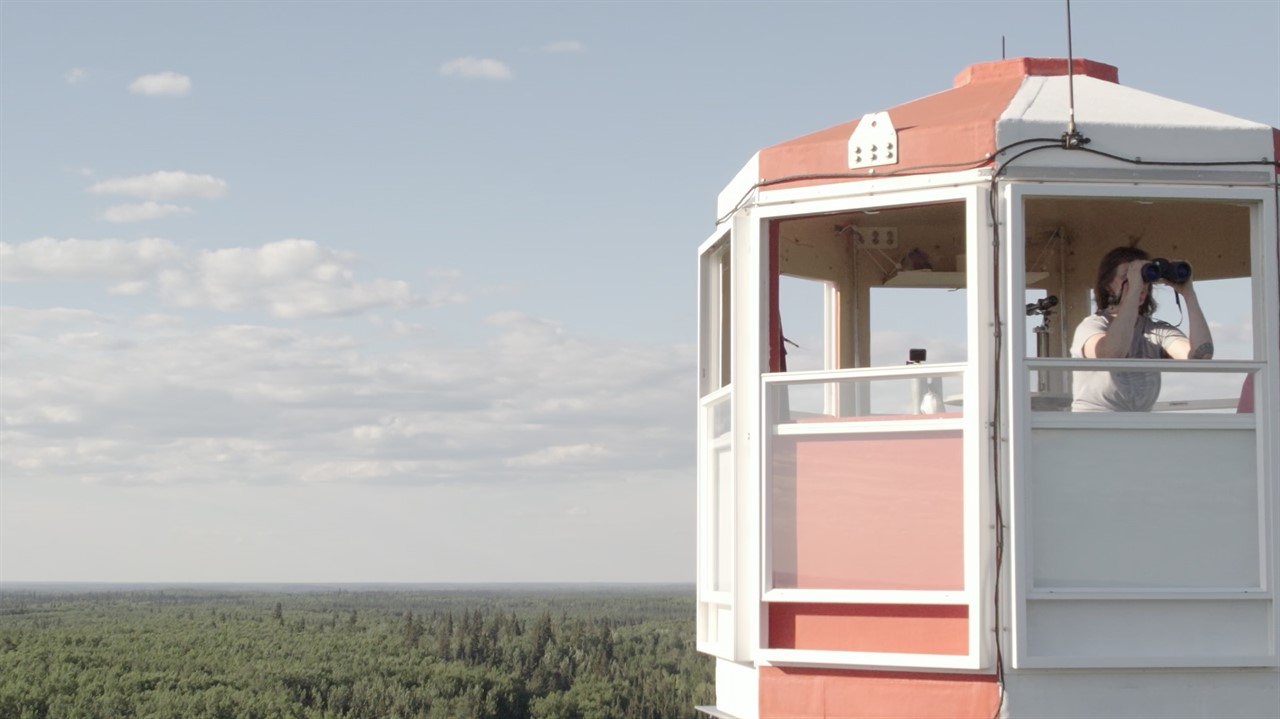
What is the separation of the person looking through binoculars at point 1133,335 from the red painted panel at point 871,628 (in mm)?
1235

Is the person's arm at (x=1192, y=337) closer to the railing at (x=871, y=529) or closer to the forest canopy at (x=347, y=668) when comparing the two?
the railing at (x=871, y=529)

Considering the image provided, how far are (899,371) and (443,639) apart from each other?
153 meters

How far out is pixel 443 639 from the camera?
15738 cm

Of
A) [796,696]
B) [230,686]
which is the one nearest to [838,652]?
[796,696]

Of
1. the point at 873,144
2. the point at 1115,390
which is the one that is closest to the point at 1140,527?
the point at 1115,390

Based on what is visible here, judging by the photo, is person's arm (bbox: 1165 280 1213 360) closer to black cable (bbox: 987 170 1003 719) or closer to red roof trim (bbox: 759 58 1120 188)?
black cable (bbox: 987 170 1003 719)

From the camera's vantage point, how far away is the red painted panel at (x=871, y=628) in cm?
783

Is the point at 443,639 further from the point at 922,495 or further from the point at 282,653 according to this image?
the point at 922,495

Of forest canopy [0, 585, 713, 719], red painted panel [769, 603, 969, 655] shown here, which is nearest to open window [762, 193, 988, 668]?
red painted panel [769, 603, 969, 655]

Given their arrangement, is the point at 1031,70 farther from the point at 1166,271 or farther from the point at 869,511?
the point at 869,511

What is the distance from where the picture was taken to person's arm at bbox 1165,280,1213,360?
796 cm

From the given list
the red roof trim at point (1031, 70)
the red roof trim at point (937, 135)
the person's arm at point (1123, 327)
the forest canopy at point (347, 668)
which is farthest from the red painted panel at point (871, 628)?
the forest canopy at point (347, 668)

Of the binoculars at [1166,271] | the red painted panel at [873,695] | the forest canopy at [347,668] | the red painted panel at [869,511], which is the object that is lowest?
the forest canopy at [347,668]

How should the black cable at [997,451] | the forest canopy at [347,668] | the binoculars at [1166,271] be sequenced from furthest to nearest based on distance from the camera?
the forest canopy at [347,668]
the binoculars at [1166,271]
the black cable at [997,451]
